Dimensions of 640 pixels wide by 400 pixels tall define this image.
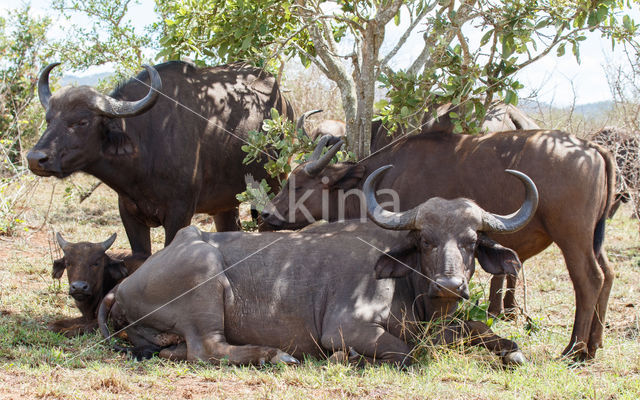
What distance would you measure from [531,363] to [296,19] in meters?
4.73

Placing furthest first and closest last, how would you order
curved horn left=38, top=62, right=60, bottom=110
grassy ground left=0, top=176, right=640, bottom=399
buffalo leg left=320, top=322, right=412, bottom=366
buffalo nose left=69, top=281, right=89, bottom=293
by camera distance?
curved horn left=38, top=62, right=60, bottom=110 < buffalo nose left=69, top=281, right=89, bottom=293 < buffalo leg left=320, top=322, right=412, bottom=366 < grassy ground left=0, top=176, right=640, bottom=399

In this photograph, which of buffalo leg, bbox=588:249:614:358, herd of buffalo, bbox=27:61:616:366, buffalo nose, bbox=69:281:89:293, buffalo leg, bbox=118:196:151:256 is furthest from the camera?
buffalo leg, bbox=118:196:151:256

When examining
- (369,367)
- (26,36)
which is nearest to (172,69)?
(369,367)

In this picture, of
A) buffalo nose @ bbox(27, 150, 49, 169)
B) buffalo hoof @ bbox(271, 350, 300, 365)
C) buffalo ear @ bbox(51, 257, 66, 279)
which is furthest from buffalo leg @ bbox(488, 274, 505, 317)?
buffalo nose @ bbox(27, 150, 49, 169)

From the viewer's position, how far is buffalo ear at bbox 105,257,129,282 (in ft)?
21.2

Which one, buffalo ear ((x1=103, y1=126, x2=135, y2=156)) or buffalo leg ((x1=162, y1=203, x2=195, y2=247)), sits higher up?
buffalo ear ((x1=103, y1=126, x2=135, y2=156))

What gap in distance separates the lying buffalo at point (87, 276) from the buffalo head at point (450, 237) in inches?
101

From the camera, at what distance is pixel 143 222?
24.5ft

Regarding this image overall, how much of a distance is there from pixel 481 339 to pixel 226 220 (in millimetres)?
4614

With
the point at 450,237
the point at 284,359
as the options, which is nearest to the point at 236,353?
the point at 284,359

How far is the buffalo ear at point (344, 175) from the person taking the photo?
685 centimetres

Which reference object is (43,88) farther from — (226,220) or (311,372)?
(311,372)

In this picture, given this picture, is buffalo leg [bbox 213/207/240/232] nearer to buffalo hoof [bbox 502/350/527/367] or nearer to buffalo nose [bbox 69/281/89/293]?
buffalo nose [bbox 69/281/89/293]

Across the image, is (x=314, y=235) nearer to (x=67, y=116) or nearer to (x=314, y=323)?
(x=314, y=323)
